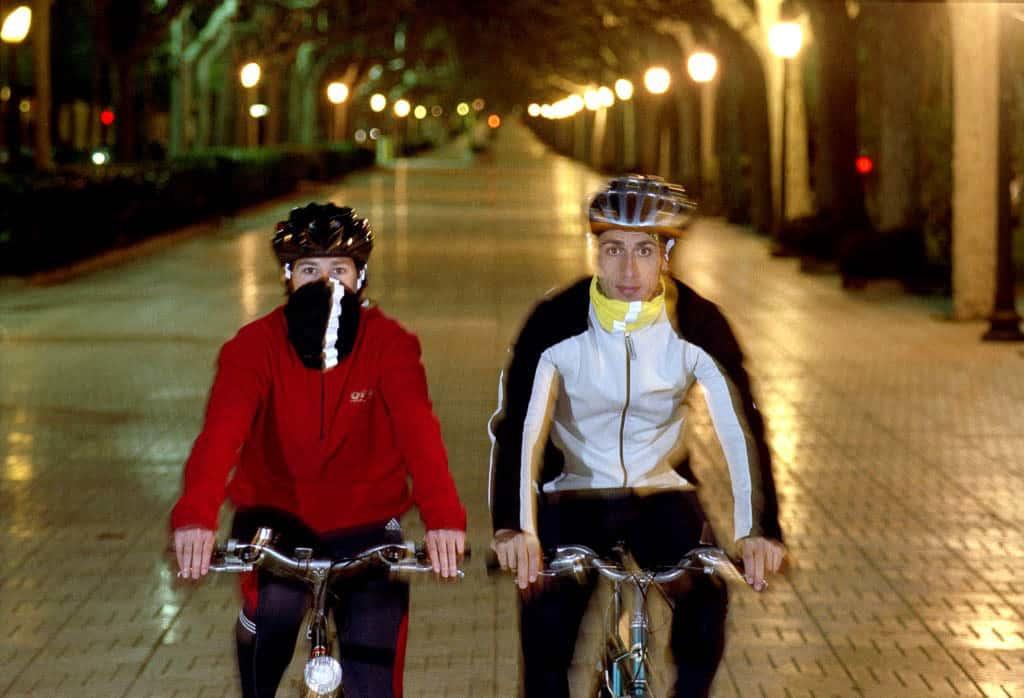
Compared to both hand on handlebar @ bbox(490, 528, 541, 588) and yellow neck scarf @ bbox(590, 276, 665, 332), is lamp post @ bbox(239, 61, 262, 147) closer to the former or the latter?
yellow neck scarf @ bbox(590, 276, 665, 332)

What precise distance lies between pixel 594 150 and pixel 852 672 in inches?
3384

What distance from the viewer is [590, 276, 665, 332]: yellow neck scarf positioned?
441 cm

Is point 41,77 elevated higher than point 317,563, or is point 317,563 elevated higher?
point 41,77

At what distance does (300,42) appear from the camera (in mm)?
55375

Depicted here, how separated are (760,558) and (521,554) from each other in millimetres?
501

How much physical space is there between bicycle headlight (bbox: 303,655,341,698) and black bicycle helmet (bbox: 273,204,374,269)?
3.07ft

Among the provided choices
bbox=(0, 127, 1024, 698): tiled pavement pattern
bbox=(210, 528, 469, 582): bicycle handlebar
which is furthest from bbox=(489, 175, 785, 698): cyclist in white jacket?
bbox=(0, 127, 1024, 698): tiled pavement pattern

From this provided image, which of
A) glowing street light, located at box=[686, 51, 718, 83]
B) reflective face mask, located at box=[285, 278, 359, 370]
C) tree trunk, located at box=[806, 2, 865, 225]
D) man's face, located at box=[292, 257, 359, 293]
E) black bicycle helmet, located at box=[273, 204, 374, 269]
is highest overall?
glowing street light, located at box=[686, 51, 718, 83]

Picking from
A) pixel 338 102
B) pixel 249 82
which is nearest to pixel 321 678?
pixel 249 82

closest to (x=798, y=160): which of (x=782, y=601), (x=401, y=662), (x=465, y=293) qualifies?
(x=465, y=293)

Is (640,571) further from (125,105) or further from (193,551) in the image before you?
(125,105)

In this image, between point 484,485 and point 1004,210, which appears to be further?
point 1004,210

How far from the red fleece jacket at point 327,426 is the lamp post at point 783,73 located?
22868 mm

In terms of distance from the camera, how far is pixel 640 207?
437 centimetres
